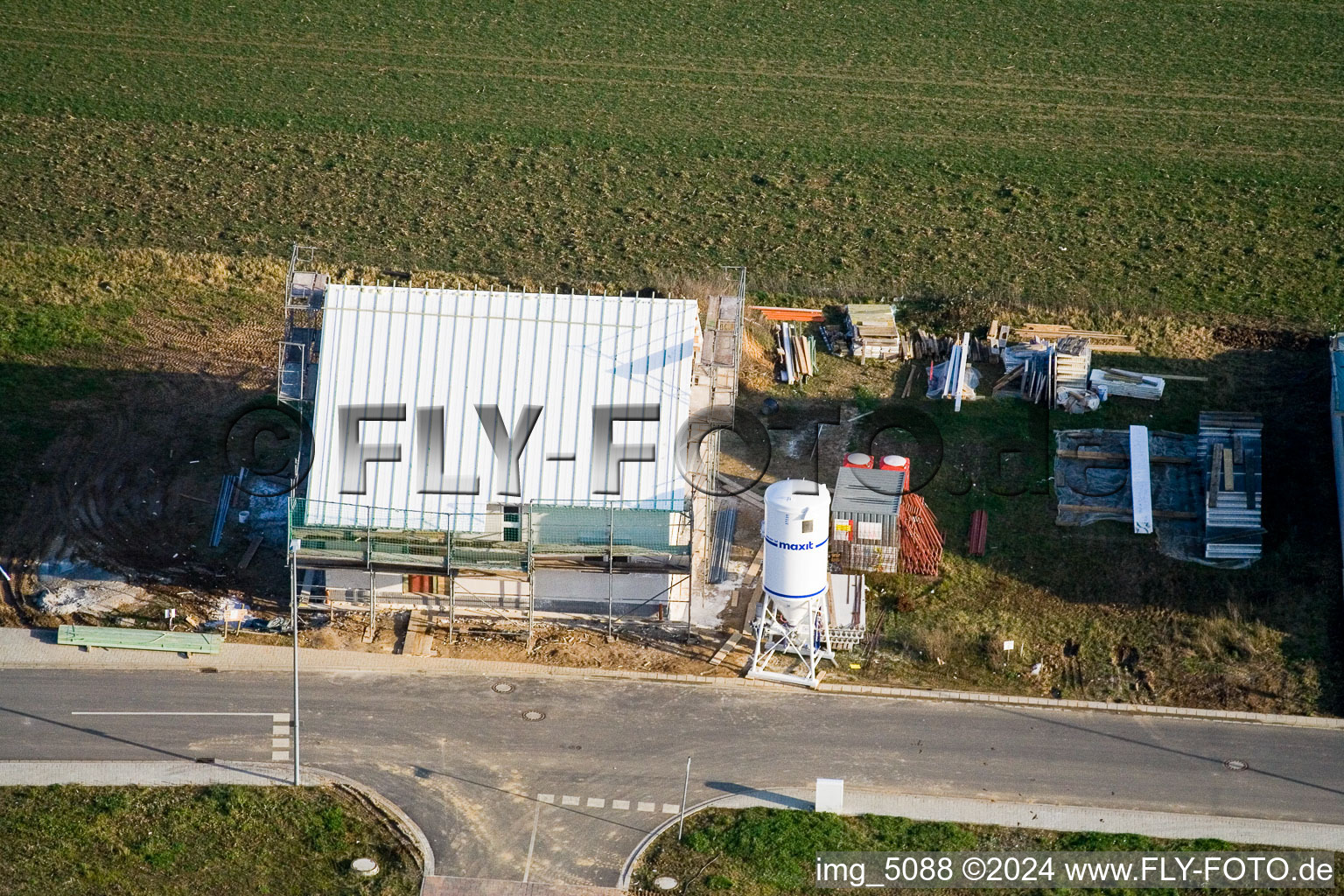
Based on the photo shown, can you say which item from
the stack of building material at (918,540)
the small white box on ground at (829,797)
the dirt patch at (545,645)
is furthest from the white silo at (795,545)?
the small white box on ground at (829,797)

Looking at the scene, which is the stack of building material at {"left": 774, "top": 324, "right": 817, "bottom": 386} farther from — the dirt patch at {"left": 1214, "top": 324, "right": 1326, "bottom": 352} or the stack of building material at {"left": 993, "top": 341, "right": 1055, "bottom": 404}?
the dirt patch at {"left": 1214, "top": 324, "right": 1326, "bottom": 352}

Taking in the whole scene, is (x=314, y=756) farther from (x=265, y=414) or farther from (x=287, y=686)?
(x=265, y=414)

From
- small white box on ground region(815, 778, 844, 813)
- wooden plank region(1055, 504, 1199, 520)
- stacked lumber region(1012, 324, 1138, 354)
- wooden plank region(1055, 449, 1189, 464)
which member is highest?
stacked lumber region(1012, 324, 1138, 354)

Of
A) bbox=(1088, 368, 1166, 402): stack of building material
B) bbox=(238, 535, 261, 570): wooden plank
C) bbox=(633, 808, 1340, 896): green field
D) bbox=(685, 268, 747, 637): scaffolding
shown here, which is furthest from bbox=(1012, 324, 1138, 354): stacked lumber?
bbox=(238, 535, 261, 570): wooden plank

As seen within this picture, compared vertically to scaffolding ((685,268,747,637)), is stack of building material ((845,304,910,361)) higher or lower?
higher

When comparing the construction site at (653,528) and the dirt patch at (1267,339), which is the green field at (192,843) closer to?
the construction site at (653,528)

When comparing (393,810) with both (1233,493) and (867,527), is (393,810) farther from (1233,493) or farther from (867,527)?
(1233,493)

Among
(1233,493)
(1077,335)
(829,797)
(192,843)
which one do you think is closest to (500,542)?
(192,843)
